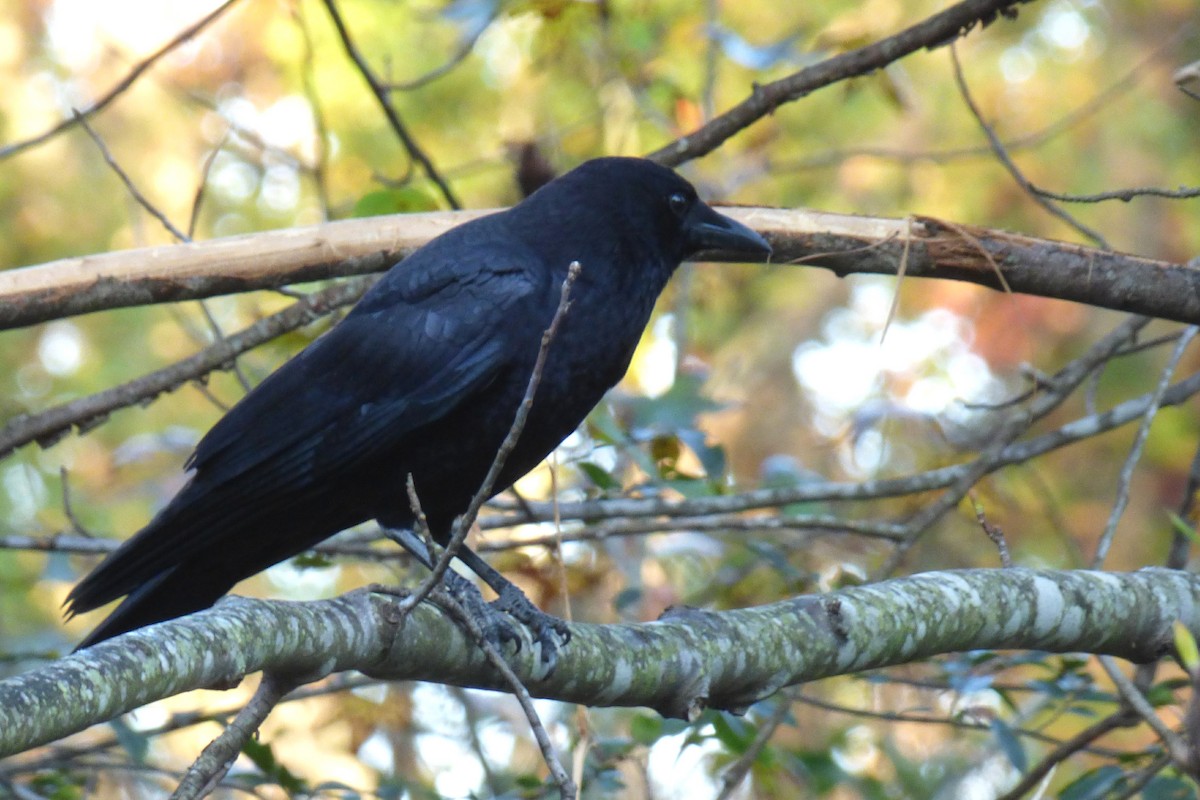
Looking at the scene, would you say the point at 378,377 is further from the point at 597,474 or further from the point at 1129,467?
the point at 1129,467

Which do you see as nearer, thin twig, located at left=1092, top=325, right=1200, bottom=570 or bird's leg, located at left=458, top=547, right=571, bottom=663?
bird's leg, located at left=458, top=547, right=571, bottom=663

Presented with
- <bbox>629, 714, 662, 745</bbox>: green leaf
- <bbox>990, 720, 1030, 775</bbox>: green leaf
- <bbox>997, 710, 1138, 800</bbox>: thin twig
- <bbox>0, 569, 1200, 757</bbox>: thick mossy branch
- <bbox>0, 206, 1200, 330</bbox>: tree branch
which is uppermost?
<bbox>0, 206, 1200, 330</bbox>: tree branch

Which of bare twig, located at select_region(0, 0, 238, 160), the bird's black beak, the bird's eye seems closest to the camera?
the bird's black beak

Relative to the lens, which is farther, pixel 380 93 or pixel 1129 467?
pixel 380 93

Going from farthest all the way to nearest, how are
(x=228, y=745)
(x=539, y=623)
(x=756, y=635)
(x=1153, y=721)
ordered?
(x=539, y=623), (x=756, y=635), (x=1153, y=721), (x=228, y=745)

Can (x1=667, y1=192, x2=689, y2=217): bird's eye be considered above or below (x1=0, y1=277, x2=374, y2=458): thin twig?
above

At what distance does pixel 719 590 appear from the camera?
15.7 ft

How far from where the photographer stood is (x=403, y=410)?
3.27m

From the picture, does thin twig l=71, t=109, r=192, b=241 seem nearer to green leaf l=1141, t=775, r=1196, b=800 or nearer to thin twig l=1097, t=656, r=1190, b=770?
thin twig l=1097, t=656, r=1190, b=770

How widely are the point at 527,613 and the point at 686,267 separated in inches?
128

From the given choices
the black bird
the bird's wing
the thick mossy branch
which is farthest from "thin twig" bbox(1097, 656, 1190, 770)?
the bird's wing

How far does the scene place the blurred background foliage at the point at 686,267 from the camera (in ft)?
17.7

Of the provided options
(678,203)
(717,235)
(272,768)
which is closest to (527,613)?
(272,768)

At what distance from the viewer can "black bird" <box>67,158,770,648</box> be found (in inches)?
125
